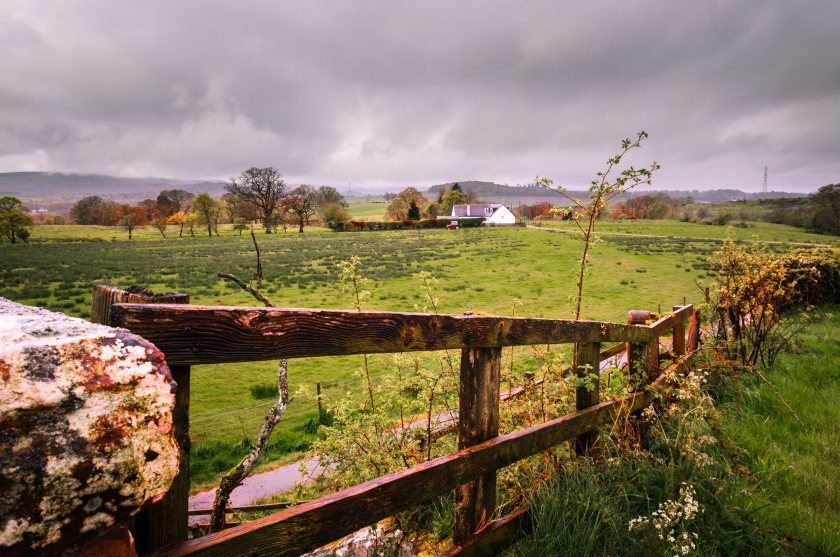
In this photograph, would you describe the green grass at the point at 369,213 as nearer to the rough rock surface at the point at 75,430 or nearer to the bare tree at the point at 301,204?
the bare tree at the point at 301,204

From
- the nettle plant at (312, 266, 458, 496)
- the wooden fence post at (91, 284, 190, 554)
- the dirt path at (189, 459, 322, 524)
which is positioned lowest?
the dirt path at (189, 459, 322, 524)

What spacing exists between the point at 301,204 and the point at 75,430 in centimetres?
8261

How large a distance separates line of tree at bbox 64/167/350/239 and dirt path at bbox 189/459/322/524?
54434mm

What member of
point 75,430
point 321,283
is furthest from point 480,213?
point 75,430

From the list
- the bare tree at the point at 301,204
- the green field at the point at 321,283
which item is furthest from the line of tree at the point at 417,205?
the green field at the point at 321,283

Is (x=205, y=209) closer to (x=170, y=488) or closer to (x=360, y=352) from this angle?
(x=360, y=352)

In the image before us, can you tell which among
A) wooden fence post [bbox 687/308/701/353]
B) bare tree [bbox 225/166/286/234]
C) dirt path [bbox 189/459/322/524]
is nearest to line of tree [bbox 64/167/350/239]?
bare tree [bbox 225/166/286/234]

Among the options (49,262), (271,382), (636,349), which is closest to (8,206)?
(49,262)

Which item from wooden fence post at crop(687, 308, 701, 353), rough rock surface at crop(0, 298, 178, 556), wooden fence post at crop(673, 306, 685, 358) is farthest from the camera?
wooden fence post at crop(687, 308, 701, 353)

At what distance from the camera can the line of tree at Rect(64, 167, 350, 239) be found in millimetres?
71375

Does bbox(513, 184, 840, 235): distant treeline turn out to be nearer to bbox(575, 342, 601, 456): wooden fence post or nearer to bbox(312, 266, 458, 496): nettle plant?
bbox(575, 342, 601, 456): wooden fence post

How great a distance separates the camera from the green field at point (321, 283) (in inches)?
416

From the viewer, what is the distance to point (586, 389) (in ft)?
11.6

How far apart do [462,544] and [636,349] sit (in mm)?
2991
